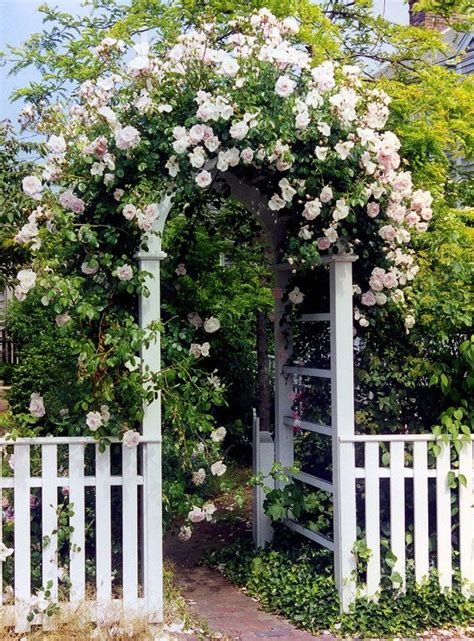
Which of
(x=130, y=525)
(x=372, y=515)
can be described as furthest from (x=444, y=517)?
(x=130, y=525)

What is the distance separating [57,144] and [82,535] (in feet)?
6.31

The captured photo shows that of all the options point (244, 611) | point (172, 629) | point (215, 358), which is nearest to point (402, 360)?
point (244, 611)

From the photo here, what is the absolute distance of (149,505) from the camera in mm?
3697

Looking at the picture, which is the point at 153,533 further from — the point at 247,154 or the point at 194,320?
the point at 247,154

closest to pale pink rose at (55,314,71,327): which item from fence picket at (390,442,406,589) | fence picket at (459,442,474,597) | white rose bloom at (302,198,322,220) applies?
white rose bloom at (302,198,322,220)

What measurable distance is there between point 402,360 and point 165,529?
1677 millimetres

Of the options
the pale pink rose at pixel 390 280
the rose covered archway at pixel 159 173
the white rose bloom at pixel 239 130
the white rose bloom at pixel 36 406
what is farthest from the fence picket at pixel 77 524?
the pale pink rose at pixel 390 280

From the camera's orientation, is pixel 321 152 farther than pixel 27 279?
Yes

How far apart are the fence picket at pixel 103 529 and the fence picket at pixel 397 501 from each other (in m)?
1.44

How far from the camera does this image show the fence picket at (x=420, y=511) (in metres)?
3.86

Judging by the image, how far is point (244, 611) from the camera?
158 inches

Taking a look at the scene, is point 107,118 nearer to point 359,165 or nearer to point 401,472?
point 359,165

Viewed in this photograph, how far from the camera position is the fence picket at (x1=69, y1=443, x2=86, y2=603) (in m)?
3.62

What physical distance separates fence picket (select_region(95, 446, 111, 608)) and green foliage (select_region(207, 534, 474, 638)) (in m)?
0.93
